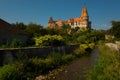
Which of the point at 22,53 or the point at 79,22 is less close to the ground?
the point at 79,22

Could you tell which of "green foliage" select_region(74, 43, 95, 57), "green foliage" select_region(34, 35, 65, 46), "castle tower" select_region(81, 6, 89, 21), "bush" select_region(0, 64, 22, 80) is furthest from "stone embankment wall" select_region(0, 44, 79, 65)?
"castle tower" select_region(81, 6, 89, 21)

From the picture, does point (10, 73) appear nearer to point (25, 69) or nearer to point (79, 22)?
point (25, 69)

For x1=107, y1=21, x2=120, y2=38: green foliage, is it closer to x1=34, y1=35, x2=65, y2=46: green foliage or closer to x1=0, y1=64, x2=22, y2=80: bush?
x1=34, y1=35, x2=65, y2=46: green foliage

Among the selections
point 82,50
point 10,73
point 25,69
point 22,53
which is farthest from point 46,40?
point 10,73

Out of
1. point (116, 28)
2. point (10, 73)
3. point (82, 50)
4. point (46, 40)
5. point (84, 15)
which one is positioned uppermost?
point (84, 15)

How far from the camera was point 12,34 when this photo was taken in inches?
1117

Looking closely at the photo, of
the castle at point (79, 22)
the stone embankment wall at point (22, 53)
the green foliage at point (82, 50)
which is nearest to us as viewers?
the stone embankment wall at point (22, 53)

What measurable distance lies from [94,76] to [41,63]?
5.63 metres

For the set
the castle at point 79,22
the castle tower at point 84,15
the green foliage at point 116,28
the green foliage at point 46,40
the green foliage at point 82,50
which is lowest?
the green foliage at point 82,50

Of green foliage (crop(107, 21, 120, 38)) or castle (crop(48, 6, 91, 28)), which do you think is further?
castle (crop(48, 6, 91, 28))

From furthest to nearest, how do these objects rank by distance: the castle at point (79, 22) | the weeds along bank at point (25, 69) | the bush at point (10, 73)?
the castle at point (79, 22)
the weeds along bank at point (25, 69)
the bush at point (10, 73)

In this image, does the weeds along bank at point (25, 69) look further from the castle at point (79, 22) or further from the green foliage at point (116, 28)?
the castle at point (79, 22)

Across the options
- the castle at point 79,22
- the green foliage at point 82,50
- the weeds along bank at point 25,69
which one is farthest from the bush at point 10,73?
the castle at point 79,22

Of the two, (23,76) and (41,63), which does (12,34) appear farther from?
(23,76)
